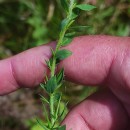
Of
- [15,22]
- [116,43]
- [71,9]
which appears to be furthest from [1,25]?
[71,9]

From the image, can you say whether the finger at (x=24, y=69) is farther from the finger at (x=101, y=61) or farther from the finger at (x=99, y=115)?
the finger at (x=99, y=115)

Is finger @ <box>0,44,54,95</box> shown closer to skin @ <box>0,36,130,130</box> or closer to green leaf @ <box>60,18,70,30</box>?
skin @ <box>0,36,130,130</box>

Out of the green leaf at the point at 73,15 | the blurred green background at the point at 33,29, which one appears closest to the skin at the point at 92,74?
the green leaf at the point at 73,15

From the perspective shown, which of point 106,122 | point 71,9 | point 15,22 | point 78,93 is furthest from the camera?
point 15,22

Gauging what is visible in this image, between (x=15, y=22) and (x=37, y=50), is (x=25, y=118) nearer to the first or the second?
(x=15, y=22)

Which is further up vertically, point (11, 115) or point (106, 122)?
point (106, 122)

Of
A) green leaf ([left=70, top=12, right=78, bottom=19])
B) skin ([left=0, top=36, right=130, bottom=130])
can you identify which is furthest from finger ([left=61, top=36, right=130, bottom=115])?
green leaf ([left=70, top=12, right=78, bottom=19])

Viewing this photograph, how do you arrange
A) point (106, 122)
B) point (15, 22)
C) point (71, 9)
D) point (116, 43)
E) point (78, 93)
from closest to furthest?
point (71, 9) < point (116, 43) < point (106, 122) < point (78, 93) < point (15, 22)
